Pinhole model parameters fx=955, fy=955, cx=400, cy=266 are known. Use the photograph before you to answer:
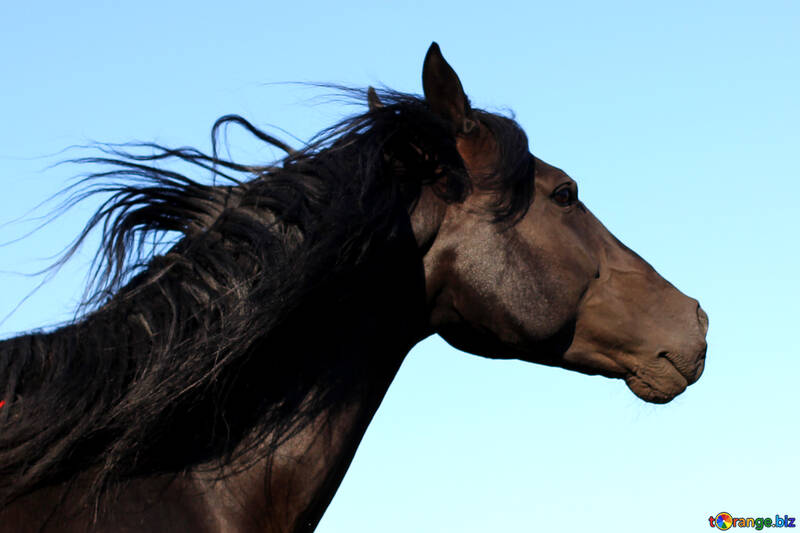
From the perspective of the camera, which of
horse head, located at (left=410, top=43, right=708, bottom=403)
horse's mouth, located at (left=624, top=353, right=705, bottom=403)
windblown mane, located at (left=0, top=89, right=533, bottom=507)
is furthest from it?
horse's mouth, located at (left=624, top=353, right=705, bottom=403)

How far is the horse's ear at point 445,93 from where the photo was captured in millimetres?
4504

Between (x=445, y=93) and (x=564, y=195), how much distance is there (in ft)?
2.52

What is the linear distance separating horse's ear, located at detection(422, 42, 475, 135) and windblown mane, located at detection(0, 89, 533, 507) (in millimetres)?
135

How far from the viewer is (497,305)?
4.31 metres

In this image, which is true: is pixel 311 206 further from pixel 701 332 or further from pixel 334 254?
pixel 701 332

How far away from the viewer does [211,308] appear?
3.59m

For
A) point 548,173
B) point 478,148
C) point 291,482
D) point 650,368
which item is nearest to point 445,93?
point 478,148

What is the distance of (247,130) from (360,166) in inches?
32.7

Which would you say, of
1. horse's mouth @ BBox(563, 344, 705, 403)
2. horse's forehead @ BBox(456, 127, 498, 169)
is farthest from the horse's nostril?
horse's forehead @ BBox(456, 127, 498, 169)

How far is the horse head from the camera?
14.1 feet

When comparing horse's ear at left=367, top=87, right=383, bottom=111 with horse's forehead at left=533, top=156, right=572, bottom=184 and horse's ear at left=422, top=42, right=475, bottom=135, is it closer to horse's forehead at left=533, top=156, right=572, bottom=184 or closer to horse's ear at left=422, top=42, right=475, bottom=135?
horse's ear at left=422, top=42, right=475, bottom=135

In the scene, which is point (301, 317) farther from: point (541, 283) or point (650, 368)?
point (650, 368)

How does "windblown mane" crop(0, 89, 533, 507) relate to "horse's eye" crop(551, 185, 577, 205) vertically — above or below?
below

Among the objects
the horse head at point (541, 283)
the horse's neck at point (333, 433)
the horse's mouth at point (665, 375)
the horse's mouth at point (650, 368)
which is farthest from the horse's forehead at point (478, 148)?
the horse's mouth at point (665, 375)
